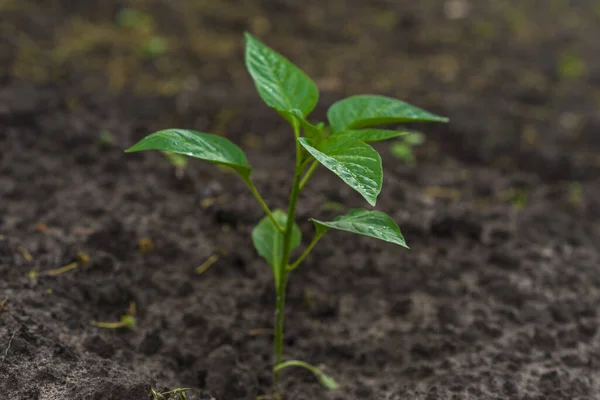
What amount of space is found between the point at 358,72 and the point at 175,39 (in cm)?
125

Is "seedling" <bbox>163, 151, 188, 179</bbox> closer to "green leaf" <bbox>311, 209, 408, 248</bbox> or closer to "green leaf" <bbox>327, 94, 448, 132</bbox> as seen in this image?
"green leaf" <bbox>327, 94, 448, 132</bbox>

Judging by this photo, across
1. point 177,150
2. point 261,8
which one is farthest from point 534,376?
point 261,8

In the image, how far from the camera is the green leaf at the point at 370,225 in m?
1.55

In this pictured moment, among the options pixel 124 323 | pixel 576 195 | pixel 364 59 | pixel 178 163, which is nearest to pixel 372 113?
pixel 124 323

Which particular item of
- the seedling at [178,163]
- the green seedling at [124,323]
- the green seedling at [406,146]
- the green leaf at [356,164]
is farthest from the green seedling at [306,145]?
the green seedling at [406,146]

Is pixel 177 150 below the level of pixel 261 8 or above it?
above

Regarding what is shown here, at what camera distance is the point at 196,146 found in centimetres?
157

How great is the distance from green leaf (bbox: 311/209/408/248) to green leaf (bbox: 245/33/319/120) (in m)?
0.35

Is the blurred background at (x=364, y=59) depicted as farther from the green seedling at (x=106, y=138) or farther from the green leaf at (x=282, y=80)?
the green leaf at (x=282, y=80)

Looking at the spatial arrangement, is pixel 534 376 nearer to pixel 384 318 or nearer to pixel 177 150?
pixel 384 318

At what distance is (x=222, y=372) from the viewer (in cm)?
199

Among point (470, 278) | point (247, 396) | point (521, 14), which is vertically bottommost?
point (247, 396)

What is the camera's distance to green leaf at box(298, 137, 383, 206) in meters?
1.40

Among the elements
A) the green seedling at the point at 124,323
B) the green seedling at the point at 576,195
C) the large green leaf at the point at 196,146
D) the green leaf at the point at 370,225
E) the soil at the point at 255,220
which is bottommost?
the green seedling at the point at 124,323
